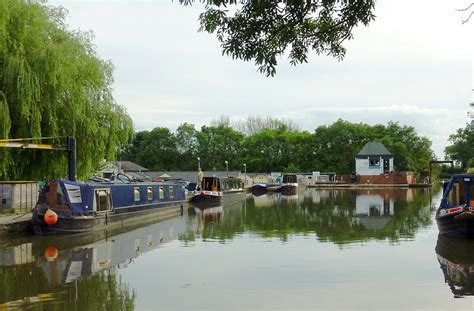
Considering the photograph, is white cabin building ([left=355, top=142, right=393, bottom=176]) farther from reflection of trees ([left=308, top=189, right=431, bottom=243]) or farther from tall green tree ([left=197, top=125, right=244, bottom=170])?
reflection of trees ([left=308, top=189, right=431, bottom=243])

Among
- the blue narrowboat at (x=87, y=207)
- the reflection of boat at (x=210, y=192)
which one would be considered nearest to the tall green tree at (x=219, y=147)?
the reflection of boat at (x=210, y=192)

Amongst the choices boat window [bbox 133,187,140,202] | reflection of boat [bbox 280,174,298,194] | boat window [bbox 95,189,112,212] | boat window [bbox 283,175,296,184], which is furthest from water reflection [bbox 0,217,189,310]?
boat window [bbox 283,175,296,184]

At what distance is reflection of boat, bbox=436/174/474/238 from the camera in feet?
60.1

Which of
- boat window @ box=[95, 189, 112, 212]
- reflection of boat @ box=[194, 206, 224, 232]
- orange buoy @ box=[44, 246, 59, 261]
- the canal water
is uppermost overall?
boat window @ box=[95, 189, 112, 212]

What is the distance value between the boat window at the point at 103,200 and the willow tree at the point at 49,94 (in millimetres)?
2062

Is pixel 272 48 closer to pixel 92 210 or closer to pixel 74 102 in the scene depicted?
pixel 92 210

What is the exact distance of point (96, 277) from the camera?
535 inches

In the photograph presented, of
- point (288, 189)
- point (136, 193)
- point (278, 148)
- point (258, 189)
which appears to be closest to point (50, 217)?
point (136, 193)

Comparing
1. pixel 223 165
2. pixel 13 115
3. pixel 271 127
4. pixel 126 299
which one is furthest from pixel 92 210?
pixel 271 127

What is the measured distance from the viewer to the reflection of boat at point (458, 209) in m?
18.3

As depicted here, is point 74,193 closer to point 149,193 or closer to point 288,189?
point 149,193

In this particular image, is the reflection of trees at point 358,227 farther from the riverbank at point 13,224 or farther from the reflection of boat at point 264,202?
the reflection of boat at point 264,202

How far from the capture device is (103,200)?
74.5 ft

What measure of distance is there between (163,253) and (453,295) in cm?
861
